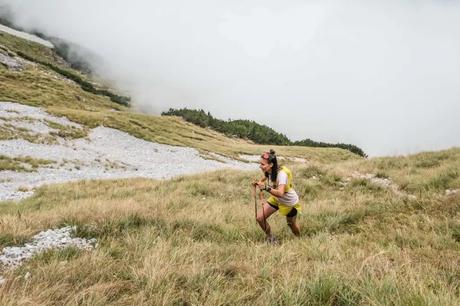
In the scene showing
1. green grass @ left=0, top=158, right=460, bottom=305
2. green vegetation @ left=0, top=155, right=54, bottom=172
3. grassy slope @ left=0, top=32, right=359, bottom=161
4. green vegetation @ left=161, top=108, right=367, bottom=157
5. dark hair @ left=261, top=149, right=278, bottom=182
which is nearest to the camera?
green grass @ left=0, top=158, right=460, bottom=305

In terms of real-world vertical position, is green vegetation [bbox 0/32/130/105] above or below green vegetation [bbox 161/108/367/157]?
above

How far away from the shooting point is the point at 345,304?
4.51m

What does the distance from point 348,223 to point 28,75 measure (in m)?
109

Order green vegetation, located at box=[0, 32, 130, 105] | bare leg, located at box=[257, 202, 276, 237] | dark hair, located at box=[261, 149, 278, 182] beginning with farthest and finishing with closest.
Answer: green vegetation, located at box=[0, 32, 130, 105]
dark hair, located at box=[261, 149, 278, 182]
bare leg, located at box=[257, 202, 276, 237]

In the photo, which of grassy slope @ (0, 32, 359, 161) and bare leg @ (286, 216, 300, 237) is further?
grassy slope @ (0, 32, 359, 161)

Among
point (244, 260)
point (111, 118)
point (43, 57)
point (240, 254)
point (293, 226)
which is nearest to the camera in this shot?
point (244, 260)

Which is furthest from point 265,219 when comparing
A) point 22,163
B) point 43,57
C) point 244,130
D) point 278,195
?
point 43,57

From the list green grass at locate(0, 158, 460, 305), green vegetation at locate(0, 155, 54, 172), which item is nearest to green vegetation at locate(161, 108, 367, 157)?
green vegetation at locate(0, 155, 54, 172)

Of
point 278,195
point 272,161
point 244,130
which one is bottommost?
point 278,195

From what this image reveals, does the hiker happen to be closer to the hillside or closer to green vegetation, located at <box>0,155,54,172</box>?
the hillside

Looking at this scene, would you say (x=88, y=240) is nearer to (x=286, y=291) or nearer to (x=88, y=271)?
(x=88, y=271)

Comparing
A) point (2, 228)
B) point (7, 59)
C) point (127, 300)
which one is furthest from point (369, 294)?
point (7, 59)

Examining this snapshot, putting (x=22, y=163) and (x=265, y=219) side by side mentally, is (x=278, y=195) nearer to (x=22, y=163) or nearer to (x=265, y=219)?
(x=265, y=219)

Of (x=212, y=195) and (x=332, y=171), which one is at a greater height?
(x=332, y=171)
